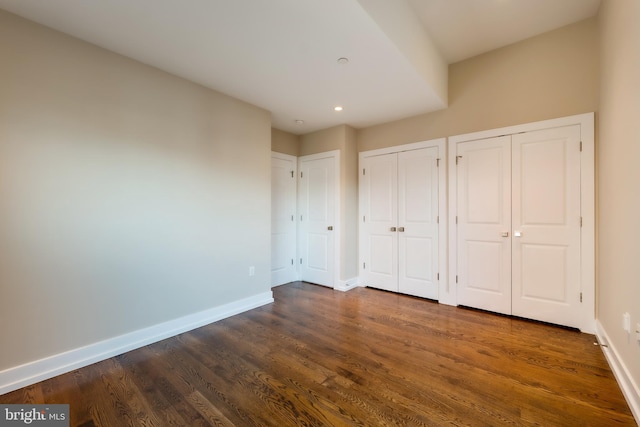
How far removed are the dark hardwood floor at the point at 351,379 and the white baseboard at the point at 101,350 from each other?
2.6 inches

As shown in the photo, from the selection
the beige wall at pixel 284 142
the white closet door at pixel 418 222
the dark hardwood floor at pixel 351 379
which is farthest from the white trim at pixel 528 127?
the beige wall at pixel 284 142

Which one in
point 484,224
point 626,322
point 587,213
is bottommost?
point 626,322

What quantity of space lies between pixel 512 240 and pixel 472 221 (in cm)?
43

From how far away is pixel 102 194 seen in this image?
2.13 metres

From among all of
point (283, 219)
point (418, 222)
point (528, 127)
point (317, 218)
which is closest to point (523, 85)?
point (528, 127)

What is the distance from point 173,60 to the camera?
2336 millimetres

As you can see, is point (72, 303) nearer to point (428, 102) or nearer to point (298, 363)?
point (298, 363)

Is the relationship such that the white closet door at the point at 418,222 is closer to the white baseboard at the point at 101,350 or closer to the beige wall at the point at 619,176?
the beige wall at the point at 619,176

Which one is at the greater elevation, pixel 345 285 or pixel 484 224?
pixel 484 224

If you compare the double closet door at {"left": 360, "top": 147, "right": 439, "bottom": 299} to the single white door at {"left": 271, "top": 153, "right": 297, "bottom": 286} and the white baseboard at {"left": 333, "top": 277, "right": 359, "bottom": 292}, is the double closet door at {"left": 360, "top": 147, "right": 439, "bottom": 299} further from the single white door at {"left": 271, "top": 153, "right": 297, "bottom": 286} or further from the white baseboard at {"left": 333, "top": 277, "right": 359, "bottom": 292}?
the single white door at {"left": 271, "top": 153, "right": 297, "bottom": 286}

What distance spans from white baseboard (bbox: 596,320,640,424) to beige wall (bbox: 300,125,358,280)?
266 cm

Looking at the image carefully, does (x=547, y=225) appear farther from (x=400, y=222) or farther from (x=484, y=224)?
(x=400, y=222)

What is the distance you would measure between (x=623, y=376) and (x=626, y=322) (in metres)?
0.37

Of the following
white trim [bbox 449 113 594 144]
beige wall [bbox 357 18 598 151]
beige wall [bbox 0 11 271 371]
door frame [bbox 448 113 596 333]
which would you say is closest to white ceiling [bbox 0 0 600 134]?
beige wall [bbox 357 18 598 151]
